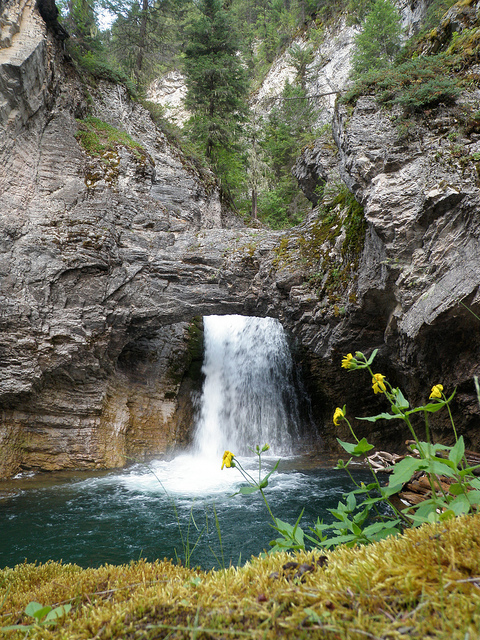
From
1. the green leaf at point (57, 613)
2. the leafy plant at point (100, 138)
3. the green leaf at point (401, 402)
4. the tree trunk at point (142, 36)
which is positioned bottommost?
the green leaf at point (57, 613)

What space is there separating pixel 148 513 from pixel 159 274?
6.45 meters

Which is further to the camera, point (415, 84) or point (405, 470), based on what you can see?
point (415, 84)

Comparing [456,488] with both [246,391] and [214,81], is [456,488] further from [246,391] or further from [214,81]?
[214,81]

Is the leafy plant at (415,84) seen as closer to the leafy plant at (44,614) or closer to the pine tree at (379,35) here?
the pine tree at (379,35)

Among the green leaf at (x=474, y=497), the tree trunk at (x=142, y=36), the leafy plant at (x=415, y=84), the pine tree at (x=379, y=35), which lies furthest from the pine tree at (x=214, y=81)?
the green leaf at (x=474, y=497)

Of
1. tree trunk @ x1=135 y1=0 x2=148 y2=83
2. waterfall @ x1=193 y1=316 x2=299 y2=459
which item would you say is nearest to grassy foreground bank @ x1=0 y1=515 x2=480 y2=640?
waterfall @ x1=193 y1=316 x2=299 y2=459

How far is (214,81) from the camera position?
52.7ft

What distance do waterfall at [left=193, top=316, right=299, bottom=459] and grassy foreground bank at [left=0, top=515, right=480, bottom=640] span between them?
10329 mm

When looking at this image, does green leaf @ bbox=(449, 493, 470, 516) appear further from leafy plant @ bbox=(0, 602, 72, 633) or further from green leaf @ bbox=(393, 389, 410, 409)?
leafy plant @ bbox=(0, 602, 72, 633)

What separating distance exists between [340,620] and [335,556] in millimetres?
518

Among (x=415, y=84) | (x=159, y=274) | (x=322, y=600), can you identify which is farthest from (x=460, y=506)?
(x=159, y=274)

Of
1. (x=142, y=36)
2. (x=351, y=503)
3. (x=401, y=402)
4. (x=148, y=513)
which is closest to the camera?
(x=401, y=402)

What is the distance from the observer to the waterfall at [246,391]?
1166cm

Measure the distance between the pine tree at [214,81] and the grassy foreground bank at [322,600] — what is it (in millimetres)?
17594
